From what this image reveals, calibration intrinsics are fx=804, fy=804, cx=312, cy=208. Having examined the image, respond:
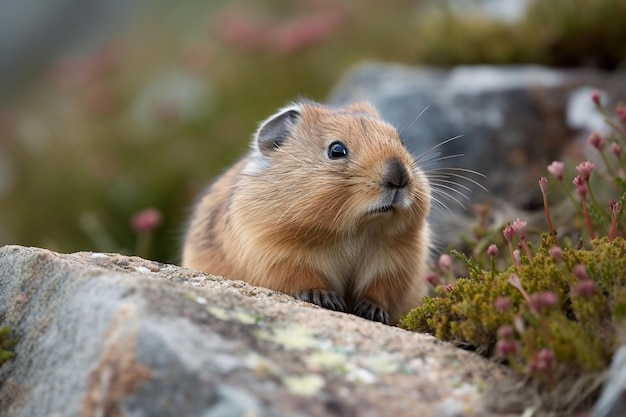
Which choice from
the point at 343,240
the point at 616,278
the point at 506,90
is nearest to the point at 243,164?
the point at 343,240

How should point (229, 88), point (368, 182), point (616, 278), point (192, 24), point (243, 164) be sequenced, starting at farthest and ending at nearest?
point (192, 24)
point (229, 88)
point (243, 164)
point (368, 182)
point (616, 278)

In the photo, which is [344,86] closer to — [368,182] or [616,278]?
[368,182]

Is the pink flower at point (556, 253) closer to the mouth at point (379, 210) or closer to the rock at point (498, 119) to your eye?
the mouth at point (379, 210)

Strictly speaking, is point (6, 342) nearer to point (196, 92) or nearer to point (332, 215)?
point (332, 215)

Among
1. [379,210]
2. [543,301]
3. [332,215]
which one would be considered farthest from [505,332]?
[332,215]

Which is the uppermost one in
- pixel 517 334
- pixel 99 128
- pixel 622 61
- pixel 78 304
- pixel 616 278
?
pixel 622 61

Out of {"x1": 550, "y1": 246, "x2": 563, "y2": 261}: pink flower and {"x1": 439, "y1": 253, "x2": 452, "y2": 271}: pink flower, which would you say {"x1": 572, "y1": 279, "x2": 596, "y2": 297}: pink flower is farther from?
{"x1": 439, "y1": 253, "x2": 452, "y2": 271}: pink flower
